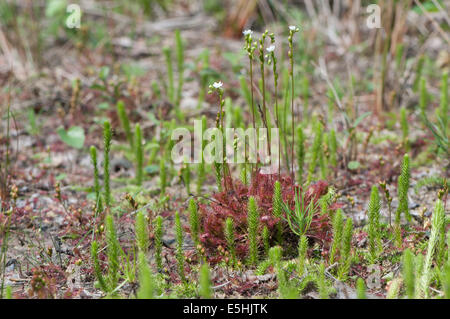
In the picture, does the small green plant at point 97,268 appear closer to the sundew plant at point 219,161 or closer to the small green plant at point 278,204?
the sundew plant at point 219,161

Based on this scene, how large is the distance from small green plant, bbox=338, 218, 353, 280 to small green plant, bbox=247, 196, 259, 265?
0.39 meters

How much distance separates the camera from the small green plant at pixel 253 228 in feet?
6.84

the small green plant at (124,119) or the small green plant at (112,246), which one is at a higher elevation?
the small green plant at (124,119)

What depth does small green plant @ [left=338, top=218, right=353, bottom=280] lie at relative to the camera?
6.64ft

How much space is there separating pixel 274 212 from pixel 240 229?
0.23 m

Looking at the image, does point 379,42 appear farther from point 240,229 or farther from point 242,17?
point 240,229

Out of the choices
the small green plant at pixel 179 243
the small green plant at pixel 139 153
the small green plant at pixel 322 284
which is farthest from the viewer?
the small green plant at pixel 139 153

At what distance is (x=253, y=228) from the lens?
213 cm

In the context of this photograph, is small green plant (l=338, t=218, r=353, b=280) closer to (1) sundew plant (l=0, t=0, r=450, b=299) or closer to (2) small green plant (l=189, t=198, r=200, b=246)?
(1) sundew plant (l=0, t=0, r=450, b=299)

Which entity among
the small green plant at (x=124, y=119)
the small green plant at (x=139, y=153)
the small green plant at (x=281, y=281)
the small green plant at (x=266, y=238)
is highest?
the small green plant at (x=124, y=119)

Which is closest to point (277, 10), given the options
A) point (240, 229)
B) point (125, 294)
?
point (240, 229)

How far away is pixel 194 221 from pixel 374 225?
85cm

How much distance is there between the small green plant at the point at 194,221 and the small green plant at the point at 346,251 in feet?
2.22

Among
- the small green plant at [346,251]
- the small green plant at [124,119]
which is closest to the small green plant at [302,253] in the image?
the small green plant at [346,251]
